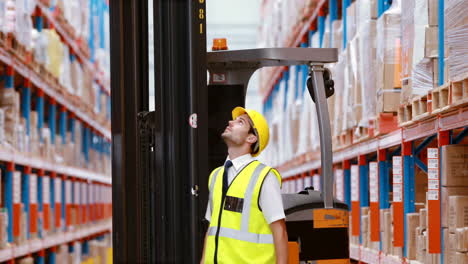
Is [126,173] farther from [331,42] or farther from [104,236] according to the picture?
[104,236]

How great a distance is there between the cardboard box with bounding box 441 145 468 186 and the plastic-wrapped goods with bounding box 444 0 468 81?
0.50 meters

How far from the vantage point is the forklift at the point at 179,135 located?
3.79 m

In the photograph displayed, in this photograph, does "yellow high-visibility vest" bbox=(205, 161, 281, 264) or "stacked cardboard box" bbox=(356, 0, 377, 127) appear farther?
"stacked cardboard box" bbox=(356, 0, 377, 127)

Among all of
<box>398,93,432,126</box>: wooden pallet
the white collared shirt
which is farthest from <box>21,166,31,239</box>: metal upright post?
the white collared shirt

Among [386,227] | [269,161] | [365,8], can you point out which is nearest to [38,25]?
[365,8]

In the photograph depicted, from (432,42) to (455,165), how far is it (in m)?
0.80

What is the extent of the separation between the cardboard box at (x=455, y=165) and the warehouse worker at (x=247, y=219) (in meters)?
1.83

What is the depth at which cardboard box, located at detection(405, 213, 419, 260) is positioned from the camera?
5906 millimetres

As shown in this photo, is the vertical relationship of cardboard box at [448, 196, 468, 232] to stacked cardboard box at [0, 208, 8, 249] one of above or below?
above

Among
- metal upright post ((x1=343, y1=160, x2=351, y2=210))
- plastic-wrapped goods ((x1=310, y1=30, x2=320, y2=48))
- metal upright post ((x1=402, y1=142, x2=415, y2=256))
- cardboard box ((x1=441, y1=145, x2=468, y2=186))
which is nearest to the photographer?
cardboard box ((x1=441, y1=145, x2=468, y2=186))

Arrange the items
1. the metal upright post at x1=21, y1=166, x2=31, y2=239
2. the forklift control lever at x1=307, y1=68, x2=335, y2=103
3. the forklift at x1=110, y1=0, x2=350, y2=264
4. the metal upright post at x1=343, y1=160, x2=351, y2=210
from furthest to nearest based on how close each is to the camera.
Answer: the metal upright post at x1=343, y1=160, x2=351, y2=210 → the metal upright post at x1=21, y1=166, x2=31, y2=239 → the forklift control lever at x1=307, y1=68, x2=335, y2=103 → the forklift at x1=110, y1=0, x2=350, y2=264

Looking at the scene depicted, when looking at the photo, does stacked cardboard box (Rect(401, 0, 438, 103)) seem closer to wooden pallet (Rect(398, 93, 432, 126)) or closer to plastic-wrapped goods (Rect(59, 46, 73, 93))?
wooden pallet (Rect(398, 93, 432, 126))

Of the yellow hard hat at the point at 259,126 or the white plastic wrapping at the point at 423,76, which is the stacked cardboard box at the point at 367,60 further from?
the yellow hard hat at the point at 259,126

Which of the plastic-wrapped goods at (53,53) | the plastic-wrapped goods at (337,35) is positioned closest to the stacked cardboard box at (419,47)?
the plastic-wrapped goods at (337,35)
